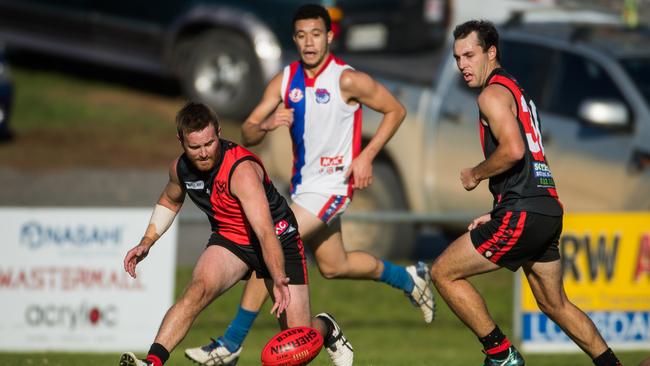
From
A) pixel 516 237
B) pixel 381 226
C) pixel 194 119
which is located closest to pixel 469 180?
pixel 516 237

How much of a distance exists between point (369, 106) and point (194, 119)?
73.1 inches

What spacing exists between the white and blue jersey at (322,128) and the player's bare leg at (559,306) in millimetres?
1650

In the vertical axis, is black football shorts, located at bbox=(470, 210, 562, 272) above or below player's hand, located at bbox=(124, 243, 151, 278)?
above

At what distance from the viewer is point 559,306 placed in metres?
7.82

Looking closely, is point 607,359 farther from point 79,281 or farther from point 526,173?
point 79,281

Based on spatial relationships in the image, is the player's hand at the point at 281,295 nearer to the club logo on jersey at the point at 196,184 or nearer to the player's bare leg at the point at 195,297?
the player's bare leg at the point at 195,297

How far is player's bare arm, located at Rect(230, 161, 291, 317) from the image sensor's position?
7.18 metres

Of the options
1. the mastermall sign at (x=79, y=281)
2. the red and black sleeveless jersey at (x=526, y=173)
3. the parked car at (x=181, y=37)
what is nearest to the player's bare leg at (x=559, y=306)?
the red and black sleeveless jersey at (x=526, y=173)

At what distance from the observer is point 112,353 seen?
11477 mm

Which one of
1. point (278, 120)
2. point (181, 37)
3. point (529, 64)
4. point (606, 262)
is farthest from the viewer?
point (181, 37)

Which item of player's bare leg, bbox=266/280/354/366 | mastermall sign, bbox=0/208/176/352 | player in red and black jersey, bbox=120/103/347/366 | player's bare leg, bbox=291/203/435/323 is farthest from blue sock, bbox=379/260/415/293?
mastermall sign, bbox=0/208/176/352

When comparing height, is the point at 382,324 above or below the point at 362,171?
below

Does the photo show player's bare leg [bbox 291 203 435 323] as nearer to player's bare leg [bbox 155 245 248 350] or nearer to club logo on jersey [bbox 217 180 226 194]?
player's bare leg [bbox 155 245 248 350]

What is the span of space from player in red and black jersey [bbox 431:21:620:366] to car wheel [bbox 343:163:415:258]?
223 inches
